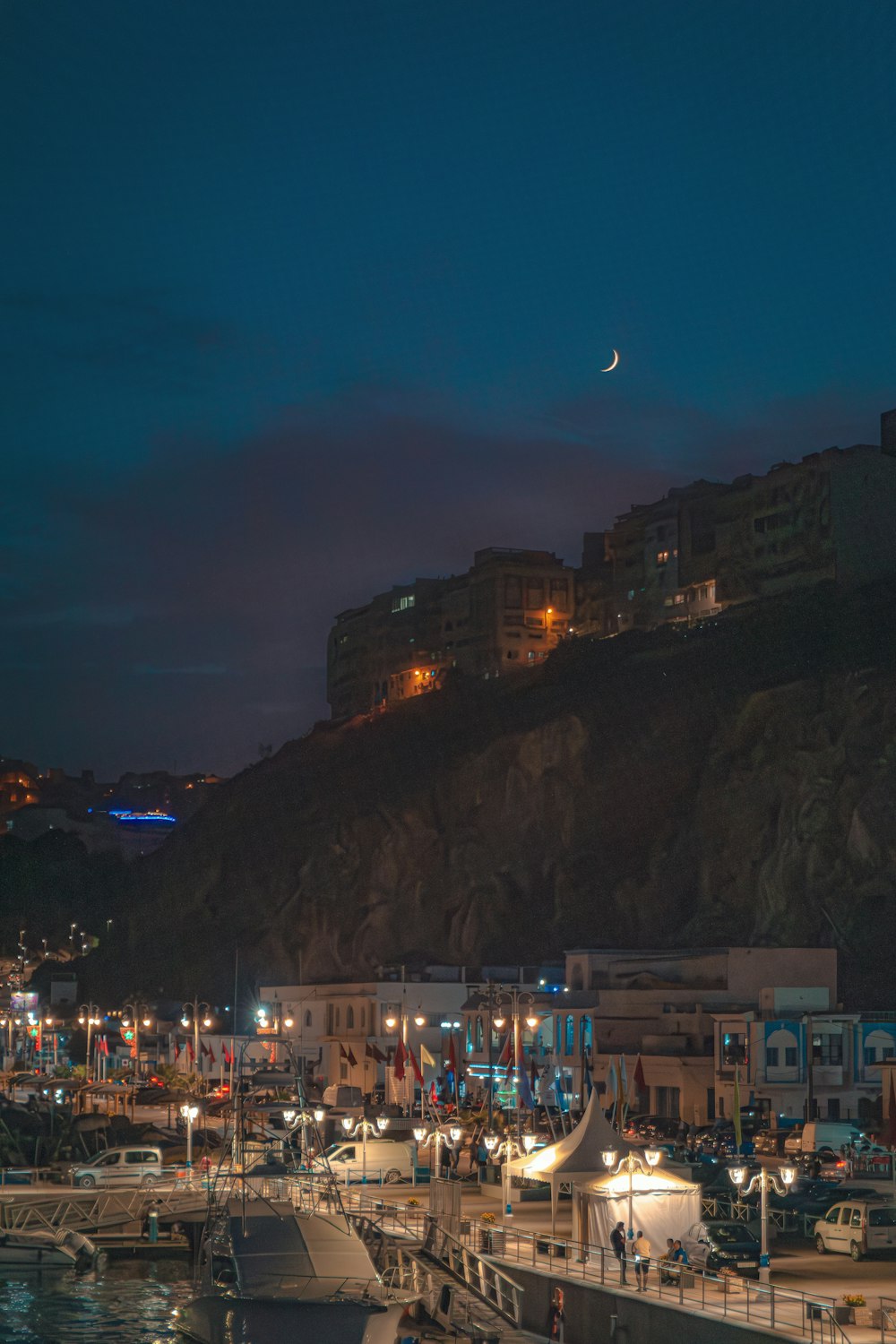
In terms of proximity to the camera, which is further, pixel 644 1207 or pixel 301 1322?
pixel 644 1207

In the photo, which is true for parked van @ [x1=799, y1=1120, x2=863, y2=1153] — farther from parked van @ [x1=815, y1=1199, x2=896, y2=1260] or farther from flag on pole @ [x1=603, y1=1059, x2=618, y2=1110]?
parked van @ [x1=815, y1=1199, x2=896, y2=1260]

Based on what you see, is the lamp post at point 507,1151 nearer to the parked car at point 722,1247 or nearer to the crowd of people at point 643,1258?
the parked car at point 722,1247

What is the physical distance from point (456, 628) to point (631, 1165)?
11567cm

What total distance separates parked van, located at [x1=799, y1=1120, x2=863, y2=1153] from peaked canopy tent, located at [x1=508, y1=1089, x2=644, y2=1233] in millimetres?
16402

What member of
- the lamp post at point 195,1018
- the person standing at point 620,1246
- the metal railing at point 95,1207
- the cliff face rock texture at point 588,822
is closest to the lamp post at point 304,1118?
the metal railing at point 95,1207

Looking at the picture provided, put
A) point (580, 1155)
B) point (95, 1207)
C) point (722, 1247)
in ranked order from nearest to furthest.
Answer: point (722, 1247) → point (580, 1155) → point (95, 1207)

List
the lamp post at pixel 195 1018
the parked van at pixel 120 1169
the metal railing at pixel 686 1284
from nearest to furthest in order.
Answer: the metal railing at pixel 686 1284, the parked van at pixel 120 1169, the lamp post at pixel 195 1018

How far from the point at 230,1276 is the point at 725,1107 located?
34.3m

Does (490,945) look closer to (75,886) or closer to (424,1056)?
(424,1056)

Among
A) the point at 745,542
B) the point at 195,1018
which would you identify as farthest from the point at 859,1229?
the point at 745,542

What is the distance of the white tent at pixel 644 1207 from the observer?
33656mm

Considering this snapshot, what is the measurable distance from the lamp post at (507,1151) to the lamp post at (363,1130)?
3.86 meters

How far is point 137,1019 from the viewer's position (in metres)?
92.6

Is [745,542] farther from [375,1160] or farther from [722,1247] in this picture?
[722,1247]
